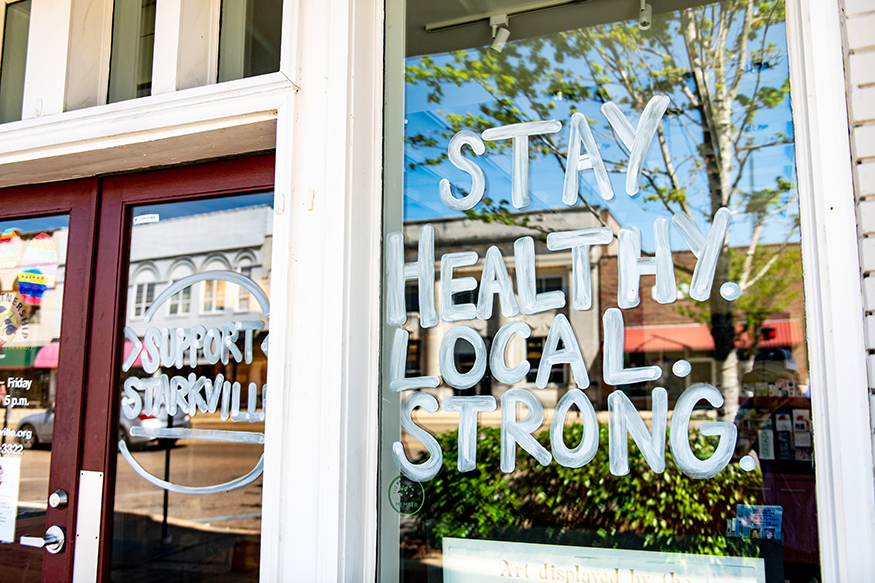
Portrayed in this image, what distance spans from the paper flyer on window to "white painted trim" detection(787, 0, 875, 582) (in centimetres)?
276

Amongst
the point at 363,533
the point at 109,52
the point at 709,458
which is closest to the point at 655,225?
the point at 709,458

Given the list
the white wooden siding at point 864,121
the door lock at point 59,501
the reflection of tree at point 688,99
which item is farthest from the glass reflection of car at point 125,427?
the white wooden siding at point 864,121

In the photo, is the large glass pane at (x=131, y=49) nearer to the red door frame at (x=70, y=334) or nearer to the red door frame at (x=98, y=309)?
the red door frame at (x=98, y=309)

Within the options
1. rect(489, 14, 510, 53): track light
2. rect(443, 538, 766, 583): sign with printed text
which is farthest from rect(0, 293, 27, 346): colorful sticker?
rect(489, 14, 510, 53): track light

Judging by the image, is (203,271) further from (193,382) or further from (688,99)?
(688,99)

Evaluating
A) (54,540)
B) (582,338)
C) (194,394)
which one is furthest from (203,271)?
(582,338)

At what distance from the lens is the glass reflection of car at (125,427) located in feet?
7.06

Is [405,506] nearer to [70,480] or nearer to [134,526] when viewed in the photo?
[134,526]

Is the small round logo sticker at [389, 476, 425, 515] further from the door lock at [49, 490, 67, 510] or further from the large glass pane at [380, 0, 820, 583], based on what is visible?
the door lock at [49, 490, 67, 510]

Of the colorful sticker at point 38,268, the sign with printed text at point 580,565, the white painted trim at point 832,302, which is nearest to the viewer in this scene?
the white painted trim at point 832,302

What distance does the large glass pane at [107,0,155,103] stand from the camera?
216 centimetres

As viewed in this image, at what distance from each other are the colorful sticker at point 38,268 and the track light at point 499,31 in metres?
2.03

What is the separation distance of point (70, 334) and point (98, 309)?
0.51 feet

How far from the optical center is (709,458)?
5.34 ft
